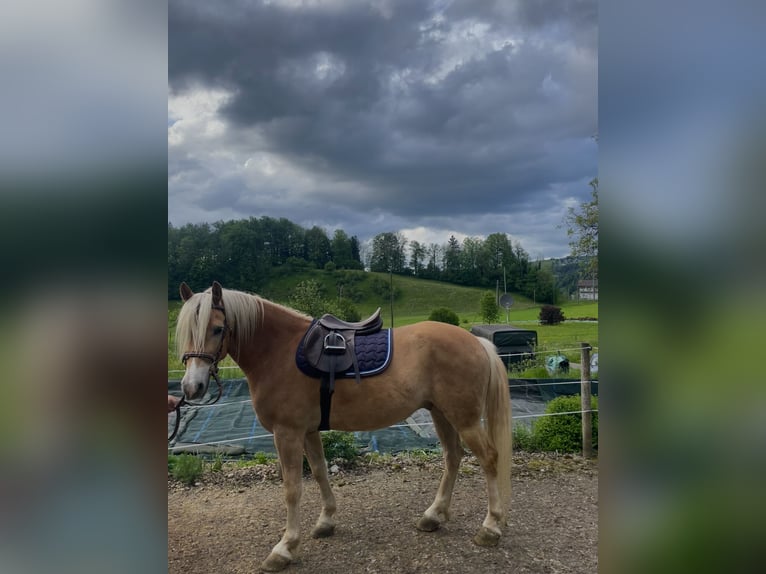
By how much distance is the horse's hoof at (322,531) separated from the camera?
3.09 m

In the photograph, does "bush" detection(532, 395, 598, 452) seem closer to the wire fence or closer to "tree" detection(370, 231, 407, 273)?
the wire fence

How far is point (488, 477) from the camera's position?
9.69 ft

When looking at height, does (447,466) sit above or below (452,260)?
below

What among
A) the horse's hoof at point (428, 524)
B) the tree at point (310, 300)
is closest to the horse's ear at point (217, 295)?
the horse's hoof at point (428, 524)

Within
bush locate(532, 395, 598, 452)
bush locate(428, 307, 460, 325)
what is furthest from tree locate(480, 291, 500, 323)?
bush locate(532, 395, 598, 452)

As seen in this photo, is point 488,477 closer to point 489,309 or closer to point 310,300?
point 310,300

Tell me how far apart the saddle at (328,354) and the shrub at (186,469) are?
2.31m

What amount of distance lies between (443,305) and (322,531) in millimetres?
4062

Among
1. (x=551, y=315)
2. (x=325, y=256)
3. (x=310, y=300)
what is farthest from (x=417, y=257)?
(x=551, y=315)
